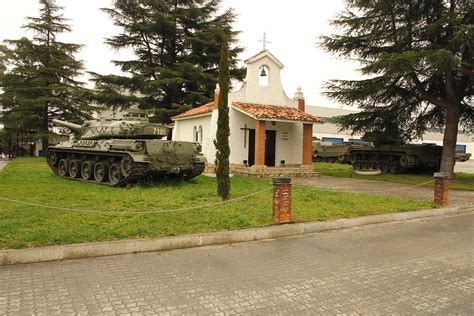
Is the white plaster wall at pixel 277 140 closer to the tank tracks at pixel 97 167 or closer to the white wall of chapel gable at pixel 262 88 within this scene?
the white wall of chapel gable at pixel 262 88

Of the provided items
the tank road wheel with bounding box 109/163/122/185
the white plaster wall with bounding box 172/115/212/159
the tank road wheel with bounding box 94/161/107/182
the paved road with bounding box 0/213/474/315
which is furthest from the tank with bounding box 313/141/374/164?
the paved road with bounding box 0/213/474/315

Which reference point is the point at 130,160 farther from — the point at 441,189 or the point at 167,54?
the point at 167,54

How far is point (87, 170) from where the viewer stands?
16078 mm

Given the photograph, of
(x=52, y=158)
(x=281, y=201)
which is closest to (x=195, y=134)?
(x=52, y=158)

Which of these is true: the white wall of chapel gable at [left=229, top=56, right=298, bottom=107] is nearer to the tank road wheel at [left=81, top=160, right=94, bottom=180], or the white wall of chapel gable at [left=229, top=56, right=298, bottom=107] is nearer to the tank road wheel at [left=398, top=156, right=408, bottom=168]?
the tank road wheel at [left=81, top=160, right=94, bottom=180]

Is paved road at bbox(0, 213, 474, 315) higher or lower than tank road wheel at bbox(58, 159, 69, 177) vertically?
lower

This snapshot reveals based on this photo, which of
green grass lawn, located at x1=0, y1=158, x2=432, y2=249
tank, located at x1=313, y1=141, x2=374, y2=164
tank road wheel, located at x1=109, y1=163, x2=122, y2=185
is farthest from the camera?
tank, located at x1=313, y1=141, x2=374, y2=164

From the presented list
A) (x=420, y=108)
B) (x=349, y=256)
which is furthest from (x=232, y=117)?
(x=349, y=256)

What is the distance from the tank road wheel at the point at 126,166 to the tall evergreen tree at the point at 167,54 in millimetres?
16861

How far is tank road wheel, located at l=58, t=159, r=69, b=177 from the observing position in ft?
56.9

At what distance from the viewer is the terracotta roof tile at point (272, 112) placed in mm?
19286

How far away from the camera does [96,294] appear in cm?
459

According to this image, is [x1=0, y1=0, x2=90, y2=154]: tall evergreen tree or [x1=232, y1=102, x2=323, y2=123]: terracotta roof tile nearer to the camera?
[x1=232, y1=102, x2=323, y2=123]: terracotta roof tile

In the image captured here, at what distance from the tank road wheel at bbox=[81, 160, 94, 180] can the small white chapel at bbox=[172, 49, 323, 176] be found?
620 centimetres
